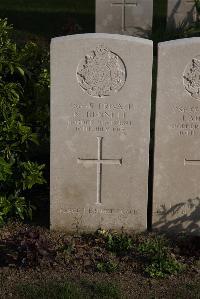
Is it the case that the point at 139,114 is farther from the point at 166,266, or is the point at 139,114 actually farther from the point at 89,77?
the point at 166,266

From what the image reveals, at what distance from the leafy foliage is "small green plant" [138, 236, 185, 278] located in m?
1.17

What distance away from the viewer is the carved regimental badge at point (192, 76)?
215 inches

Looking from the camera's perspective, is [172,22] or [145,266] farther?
[172,22]

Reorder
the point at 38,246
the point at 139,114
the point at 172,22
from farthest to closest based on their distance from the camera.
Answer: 1. the point at 172,22
2. the point at 139,114
3. the point at 38,246

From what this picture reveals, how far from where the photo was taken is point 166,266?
5242mm

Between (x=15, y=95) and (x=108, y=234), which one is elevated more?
(x=15, y=95)

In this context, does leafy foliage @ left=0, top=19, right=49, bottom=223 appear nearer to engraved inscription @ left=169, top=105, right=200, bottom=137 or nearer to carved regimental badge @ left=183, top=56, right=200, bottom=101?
engraved inscription @ left=169, top=105, right=200, bottom=137

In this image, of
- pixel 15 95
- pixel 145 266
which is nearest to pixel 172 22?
pixel 15 95

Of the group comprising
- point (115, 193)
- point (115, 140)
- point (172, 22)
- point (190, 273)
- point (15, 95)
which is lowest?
point (190, 273)

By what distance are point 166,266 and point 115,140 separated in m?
1.18

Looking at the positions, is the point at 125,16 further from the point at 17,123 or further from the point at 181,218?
the point at 181,218

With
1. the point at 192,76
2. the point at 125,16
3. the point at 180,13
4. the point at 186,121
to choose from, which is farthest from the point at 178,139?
the point at 180,13

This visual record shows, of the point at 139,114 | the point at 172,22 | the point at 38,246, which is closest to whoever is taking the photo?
the point at 38,246

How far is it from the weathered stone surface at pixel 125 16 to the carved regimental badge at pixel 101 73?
682cm
